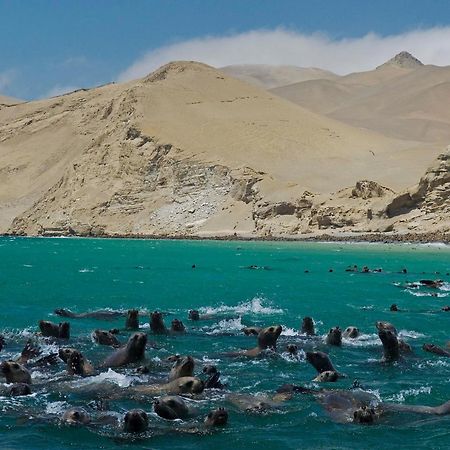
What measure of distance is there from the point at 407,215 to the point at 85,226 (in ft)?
146

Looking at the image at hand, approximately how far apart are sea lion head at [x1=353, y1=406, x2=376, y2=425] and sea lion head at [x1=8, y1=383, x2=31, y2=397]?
5327 mm

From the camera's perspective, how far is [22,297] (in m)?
31.6

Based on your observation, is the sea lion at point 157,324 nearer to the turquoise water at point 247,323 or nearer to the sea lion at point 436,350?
the turquoise water at point 247,323

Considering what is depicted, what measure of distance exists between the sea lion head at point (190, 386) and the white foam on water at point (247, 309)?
13799 millimetres

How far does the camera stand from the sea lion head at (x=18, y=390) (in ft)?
43.3

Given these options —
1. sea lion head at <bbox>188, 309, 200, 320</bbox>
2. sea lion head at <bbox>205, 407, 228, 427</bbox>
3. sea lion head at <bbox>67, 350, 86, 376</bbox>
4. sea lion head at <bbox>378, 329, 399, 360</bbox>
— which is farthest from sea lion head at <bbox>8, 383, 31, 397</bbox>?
sea lion head at <bbox>188, 309, 200, 320</bbox>

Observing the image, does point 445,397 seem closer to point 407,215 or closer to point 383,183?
point 407,215

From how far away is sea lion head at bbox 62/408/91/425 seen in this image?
11773mm

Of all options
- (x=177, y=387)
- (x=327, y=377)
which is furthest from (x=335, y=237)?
(x=177, y=387)

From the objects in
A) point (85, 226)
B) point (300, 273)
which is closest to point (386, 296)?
point (300, 273)

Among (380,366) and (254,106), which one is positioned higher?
(254,106)

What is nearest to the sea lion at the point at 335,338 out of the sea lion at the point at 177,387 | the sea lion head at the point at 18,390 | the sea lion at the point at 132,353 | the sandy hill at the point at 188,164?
the sea lion at the point at 132,353

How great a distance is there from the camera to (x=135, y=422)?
37.3 feet

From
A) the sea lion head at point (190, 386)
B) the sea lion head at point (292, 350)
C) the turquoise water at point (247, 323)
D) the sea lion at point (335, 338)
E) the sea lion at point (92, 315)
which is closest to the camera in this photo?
the turquoise water at point (247, 323)
